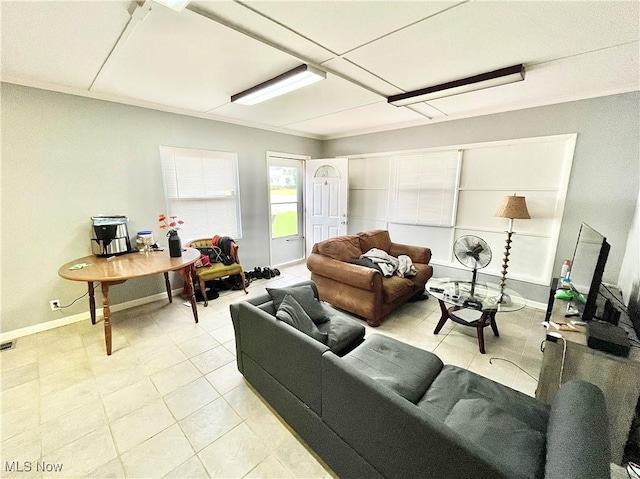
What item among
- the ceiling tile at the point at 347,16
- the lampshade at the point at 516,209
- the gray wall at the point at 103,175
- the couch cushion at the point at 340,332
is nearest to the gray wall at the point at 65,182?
the gray wall at the point at 103,175

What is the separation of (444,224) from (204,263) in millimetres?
3524

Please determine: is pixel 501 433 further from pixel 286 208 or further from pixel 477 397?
pixel 286 208

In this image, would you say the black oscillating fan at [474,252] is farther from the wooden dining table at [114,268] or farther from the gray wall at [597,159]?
the wooden dining table at [114,268]

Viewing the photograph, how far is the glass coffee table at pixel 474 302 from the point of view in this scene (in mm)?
2453

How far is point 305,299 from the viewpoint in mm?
2111

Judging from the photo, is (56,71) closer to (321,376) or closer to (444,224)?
(321,376)

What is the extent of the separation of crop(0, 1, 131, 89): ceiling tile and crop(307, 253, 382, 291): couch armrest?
257 centimetres

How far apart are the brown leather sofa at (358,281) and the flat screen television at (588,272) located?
1.46m

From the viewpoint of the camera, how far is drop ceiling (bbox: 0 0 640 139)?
1.43 metres

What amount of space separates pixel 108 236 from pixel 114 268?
1.99 feet

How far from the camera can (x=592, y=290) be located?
171cm

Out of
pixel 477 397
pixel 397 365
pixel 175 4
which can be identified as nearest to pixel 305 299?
pixel 397 365

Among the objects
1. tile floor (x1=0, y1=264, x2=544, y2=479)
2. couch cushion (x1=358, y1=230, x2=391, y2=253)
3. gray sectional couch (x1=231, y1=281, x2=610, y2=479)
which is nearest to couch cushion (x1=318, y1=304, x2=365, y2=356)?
gray sectional couch (x1=231, y1=281, x2=610, y2=479)

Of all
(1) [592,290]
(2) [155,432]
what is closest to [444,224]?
(1) [592,290]
